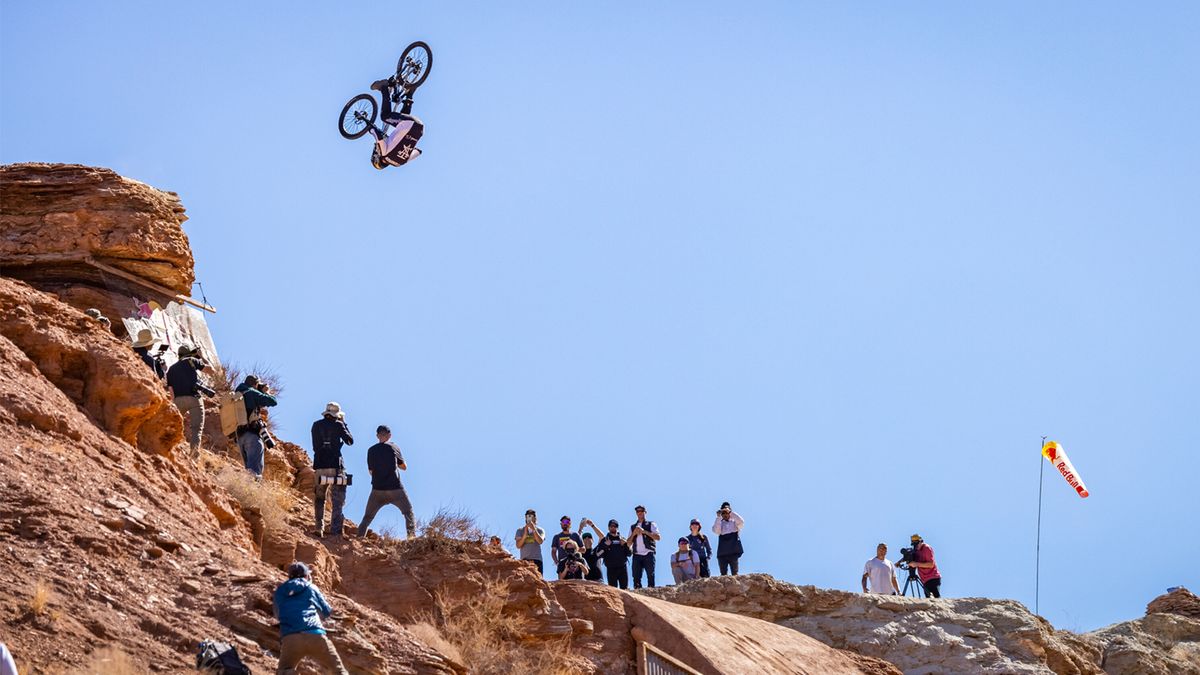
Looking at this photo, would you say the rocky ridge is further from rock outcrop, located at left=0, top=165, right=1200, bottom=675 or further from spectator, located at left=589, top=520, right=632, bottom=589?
spectator, located at left=589, top=520, right=632, bottom=589

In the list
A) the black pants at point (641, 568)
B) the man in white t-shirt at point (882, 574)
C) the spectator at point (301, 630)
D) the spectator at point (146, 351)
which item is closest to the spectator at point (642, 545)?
the black pants at point (641, 568)

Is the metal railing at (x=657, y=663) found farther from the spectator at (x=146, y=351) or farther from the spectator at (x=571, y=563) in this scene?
the spectator at (x=146, y=351)

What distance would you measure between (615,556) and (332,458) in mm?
5940

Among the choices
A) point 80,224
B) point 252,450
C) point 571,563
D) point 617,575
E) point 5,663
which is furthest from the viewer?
point 80,224

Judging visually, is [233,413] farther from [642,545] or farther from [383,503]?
[642,545]

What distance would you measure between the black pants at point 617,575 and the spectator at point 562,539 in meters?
0.66

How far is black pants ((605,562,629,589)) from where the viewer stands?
2517 cm

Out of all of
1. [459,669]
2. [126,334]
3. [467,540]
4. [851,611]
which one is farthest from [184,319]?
[459,669]

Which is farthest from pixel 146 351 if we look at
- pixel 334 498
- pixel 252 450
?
pixel 334 498

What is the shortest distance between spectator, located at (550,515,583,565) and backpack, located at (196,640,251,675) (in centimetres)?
1165

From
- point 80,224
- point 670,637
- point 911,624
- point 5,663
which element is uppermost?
point 80,224

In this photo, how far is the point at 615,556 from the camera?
25172mm

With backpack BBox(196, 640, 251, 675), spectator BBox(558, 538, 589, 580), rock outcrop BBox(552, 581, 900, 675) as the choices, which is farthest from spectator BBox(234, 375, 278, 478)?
backpack BBox(196, 640, 251, 675)

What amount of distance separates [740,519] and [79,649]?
49.3 ft
